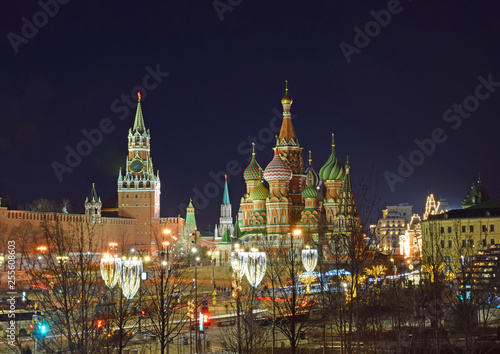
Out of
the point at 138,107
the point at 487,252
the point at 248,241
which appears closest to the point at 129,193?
the point at 138,107

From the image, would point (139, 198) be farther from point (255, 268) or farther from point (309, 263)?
point (255, 268)

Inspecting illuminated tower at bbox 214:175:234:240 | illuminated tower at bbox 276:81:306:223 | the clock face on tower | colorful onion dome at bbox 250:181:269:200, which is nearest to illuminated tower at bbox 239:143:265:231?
colorful onion dome at bbox 250:181:269:200

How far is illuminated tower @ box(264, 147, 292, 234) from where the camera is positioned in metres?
71.7

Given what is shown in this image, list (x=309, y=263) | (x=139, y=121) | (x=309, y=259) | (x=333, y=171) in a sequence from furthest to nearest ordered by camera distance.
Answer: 1. (x=139, y=121)
2. (x=333, y=171)
3. (x=309, y=259)
4. (x=309, y=263)

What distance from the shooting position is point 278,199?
72.2 m

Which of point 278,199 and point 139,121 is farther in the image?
point 139,121

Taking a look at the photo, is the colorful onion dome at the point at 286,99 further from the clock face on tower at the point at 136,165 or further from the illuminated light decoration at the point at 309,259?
the clock face on tower at the point at 136,165

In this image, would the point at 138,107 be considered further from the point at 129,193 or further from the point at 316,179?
the point at 316,179

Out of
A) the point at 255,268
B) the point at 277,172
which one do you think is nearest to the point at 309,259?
the point at 255,268

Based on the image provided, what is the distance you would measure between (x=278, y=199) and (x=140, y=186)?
46.0m

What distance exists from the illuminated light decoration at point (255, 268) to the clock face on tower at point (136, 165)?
70900 mm

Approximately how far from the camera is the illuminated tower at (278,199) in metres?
71.7

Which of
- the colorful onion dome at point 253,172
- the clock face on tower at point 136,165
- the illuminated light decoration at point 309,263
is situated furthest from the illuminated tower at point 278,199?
the clock face on tower at point 136,165

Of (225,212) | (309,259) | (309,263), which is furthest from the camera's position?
(225,212)
